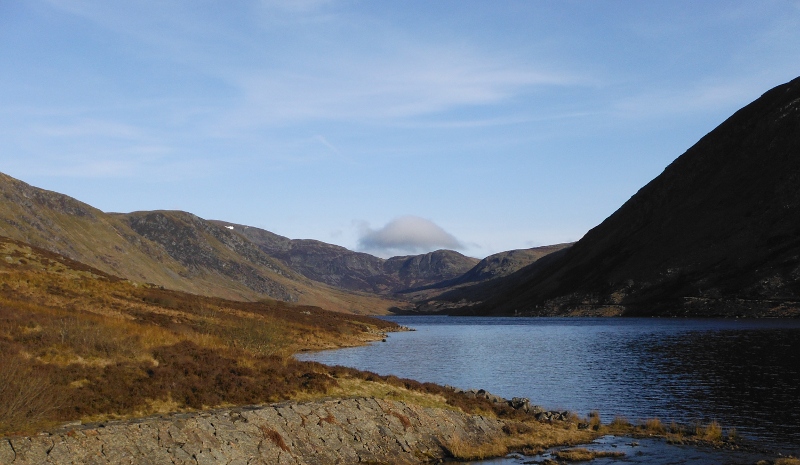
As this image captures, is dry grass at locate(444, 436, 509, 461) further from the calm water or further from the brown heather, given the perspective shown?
the calm water

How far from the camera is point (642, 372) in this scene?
63.2m

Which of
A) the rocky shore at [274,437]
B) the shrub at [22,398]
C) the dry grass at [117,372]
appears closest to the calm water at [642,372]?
the rocky shore at [274,437]

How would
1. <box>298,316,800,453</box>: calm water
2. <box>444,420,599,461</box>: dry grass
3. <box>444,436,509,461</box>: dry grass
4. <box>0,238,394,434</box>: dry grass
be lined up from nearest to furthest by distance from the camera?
1. <box>0,238,394,434</box>: dry grass
2. <box>444,436,509,461</box>: dry grass
3. <box>444,420,599,461</box>: dry grass
4. <box>298,316,800,453</box>: calm water

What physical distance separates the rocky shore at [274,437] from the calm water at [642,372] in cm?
1535

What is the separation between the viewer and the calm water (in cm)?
4197

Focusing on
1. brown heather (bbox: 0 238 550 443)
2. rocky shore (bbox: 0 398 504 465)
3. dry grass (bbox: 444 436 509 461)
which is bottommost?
dry grass (bbox: 444 436 509 461)

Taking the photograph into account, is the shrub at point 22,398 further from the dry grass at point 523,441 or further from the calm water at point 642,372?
→ the calm water at point 642,372

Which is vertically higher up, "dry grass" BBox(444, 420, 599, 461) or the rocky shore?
the rocky shore

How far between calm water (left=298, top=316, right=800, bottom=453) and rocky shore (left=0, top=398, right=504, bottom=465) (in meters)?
15.3

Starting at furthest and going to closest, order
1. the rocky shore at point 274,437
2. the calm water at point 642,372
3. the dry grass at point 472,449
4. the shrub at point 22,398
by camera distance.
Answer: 1. the calm water at point 642,372
2. the dry grass at point 472,449
3. the rocky shore at point 274,437
4. the shrub at point 22,398

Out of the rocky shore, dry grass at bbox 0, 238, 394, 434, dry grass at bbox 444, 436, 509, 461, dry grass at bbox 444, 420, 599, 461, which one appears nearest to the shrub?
dry grass at bbox 0, 238, 394, 434

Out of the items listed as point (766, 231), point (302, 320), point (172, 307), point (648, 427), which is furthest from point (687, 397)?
point (766, 231)

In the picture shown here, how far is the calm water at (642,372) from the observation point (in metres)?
42.0

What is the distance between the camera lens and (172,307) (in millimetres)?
75312
